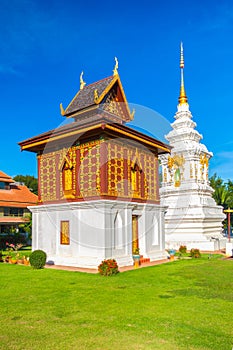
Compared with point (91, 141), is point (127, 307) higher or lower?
lower

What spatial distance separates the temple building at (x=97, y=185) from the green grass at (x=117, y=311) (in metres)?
2.67

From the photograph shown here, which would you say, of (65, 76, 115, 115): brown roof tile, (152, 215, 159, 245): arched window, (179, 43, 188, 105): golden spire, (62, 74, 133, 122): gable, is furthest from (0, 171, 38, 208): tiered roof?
(179, 43, 188, 105): golden spire

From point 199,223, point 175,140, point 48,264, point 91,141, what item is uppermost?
point 175,140

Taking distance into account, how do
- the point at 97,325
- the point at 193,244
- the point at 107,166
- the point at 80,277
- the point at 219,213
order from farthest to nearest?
the point at 219,213
the point at 193,244
the point at 107,166
the point at 80,277
the point at 97,325

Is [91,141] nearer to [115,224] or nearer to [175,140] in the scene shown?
[115,224]

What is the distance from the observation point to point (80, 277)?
1416 cm

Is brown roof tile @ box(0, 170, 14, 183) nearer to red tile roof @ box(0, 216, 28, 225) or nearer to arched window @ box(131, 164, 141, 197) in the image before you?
red tile roof @ box(0, 216, 28, 225)

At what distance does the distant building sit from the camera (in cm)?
3200

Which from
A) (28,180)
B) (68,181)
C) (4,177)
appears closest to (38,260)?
(68,181)

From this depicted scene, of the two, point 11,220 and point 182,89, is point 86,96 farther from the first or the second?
point 11,220

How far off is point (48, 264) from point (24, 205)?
16762mm

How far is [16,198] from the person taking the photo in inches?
1371

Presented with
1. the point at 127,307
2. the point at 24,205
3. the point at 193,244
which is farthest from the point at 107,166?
the point at 24,205

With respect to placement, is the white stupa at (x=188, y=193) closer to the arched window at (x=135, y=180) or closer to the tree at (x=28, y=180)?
the arched window at (x=135, y=180)
